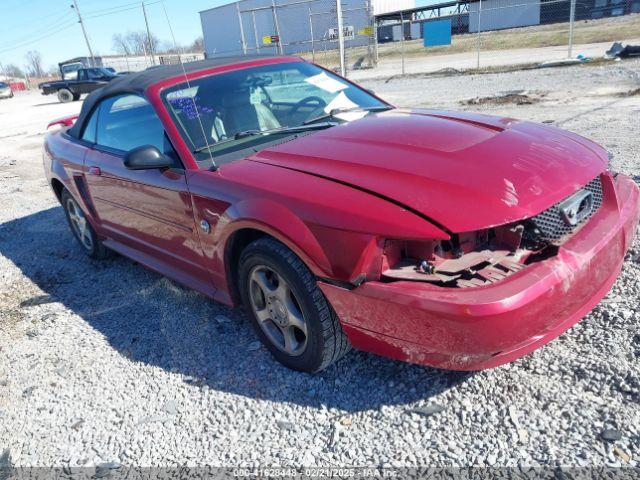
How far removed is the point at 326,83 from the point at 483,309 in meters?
2.42

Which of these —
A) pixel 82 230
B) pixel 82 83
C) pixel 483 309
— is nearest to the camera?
pixel 483 309

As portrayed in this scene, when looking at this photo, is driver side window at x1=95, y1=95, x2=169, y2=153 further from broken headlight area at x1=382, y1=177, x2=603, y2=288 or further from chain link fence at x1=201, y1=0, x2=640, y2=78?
chain link fence at x1=201, y1=0, x2=640, y2=78

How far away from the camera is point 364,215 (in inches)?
84.2

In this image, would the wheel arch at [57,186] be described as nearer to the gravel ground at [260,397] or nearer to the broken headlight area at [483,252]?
the gravel ground at [260,397]

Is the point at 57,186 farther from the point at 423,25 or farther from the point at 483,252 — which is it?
the point at 423,25

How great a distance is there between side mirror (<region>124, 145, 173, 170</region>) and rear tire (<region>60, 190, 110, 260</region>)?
1.88 metres

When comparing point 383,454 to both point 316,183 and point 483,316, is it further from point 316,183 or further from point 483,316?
point 316,183

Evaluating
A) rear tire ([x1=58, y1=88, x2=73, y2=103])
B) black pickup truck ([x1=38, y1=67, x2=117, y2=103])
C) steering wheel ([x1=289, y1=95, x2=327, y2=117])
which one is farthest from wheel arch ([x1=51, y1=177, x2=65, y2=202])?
rear tire ([x1=58, y1=88, x2=73, y2=103])

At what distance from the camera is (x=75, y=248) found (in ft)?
17.3

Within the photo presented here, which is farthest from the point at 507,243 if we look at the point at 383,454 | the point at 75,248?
the point at 75,248

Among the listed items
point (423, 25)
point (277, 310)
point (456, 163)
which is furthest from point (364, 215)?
point (423, 25)

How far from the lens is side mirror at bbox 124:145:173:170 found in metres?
2.92

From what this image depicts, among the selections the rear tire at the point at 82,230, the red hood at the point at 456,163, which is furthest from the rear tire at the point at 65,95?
the red hood at the point at 456,163

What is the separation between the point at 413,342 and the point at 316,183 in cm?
85
